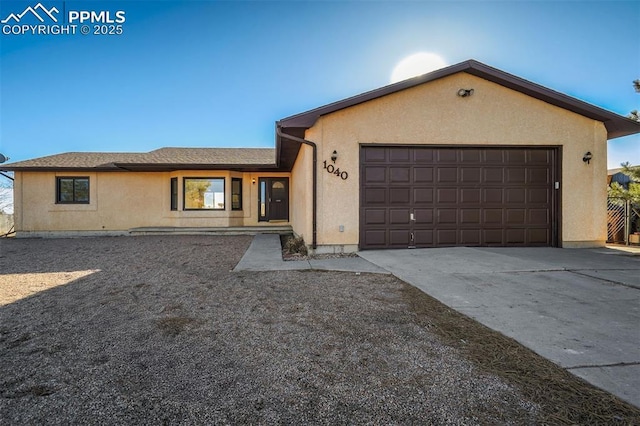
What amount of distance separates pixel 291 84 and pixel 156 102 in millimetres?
6408

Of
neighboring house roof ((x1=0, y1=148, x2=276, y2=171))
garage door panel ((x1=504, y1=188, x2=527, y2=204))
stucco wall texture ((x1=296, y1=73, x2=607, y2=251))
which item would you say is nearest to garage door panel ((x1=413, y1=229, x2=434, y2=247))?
stucco wall texture ((x1=296, y1=73, x2=607, y2=251))

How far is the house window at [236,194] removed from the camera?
13609mm

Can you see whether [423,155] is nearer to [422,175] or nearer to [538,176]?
[422,175]

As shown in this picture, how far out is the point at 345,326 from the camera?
303cm

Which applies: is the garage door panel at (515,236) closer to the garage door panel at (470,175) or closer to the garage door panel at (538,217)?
the garage door panel at (538,217)

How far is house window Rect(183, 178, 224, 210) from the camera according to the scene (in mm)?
13164

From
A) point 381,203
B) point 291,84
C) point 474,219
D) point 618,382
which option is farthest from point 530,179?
point 291,84

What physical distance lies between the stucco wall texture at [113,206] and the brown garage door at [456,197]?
7.88 meters

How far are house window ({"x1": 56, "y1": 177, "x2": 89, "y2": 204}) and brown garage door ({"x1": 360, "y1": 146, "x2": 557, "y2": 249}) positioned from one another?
1222 centimetres

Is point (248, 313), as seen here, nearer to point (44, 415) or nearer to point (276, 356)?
point (276, 356)

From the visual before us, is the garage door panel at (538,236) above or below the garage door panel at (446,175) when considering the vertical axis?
below

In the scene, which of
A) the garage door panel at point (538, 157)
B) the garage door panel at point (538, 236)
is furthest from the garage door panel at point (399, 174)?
the garage door panel at point (538, 236)

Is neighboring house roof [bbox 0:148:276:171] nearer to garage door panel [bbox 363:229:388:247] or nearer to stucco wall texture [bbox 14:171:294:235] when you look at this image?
stucco wall texture [bbox 14:171:294:235]

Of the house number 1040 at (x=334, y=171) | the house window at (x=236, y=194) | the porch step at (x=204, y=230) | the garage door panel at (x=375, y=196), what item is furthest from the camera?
the house window at (x=236, y=194)
